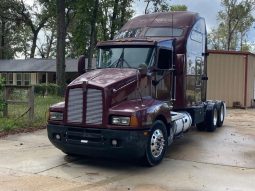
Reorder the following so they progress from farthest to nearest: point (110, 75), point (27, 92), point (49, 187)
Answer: point (27, 92), point (110, 75), point (49, 187)

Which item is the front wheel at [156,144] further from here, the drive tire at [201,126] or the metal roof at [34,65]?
the metal roof at [34,65]

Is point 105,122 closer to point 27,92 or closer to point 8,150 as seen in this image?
point 8,150

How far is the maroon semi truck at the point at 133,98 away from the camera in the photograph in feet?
26.6

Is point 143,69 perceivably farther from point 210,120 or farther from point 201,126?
point 201,126

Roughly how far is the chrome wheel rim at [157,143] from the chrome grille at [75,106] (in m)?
1.50

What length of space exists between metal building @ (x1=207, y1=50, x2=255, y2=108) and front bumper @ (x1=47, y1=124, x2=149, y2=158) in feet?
54.7

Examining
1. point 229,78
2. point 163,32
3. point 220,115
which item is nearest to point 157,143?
point 163,32

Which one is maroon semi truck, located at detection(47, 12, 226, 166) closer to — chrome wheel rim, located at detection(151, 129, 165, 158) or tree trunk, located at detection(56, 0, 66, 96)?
chrome wheel rim, located at detection(151, 129, 165, 158)

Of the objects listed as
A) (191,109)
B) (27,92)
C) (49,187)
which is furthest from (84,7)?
(49,187)

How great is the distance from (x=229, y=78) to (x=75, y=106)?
677 inches

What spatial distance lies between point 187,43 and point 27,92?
212 inches

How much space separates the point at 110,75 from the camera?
29.2 ft

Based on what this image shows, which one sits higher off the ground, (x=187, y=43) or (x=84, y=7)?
(x=84, y=7)

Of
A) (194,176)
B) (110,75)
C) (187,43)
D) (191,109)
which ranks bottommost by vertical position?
(194,176)
